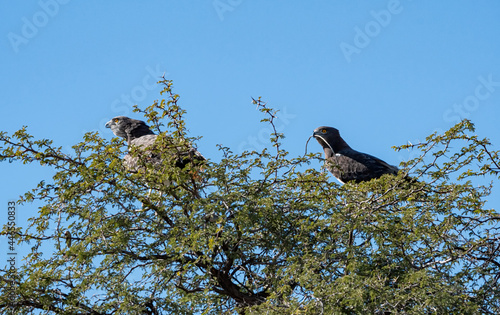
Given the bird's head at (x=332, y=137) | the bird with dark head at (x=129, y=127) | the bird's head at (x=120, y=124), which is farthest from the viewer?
the bird's head at (x=332, y=137)

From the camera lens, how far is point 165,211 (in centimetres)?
755

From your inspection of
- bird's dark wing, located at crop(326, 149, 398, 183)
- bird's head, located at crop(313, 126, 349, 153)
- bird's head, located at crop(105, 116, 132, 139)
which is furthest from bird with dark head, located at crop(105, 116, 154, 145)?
bird's dark wing, located at crop(326, 149, 398, 183)

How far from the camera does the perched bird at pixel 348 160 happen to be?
11.0 m

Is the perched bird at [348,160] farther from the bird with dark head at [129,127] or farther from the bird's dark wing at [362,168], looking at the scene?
the bird with dark head at [129,127]

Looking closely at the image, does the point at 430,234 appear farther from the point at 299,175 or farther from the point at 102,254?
the point at 102,254

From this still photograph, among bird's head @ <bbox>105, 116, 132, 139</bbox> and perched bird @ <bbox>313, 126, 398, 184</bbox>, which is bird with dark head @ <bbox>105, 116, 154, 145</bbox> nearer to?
bird's head @ <bbox>105, 116, 132, 139</bbox>

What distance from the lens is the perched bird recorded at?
11023 millimetres

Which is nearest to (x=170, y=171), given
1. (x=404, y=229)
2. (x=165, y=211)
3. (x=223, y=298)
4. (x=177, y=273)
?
(x=165, y=211)

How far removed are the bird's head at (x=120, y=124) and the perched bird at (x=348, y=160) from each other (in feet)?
10.2

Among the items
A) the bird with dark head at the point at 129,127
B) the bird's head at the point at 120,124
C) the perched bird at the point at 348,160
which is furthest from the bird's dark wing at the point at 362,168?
the bird's head at the point at 120,124

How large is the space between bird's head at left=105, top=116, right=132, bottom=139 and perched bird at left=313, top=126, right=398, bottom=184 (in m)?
3.12

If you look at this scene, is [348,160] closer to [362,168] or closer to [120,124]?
[362,168]

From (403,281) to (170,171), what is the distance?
2.55m

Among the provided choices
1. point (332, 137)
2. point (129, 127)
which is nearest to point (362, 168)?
point (332, 137)
